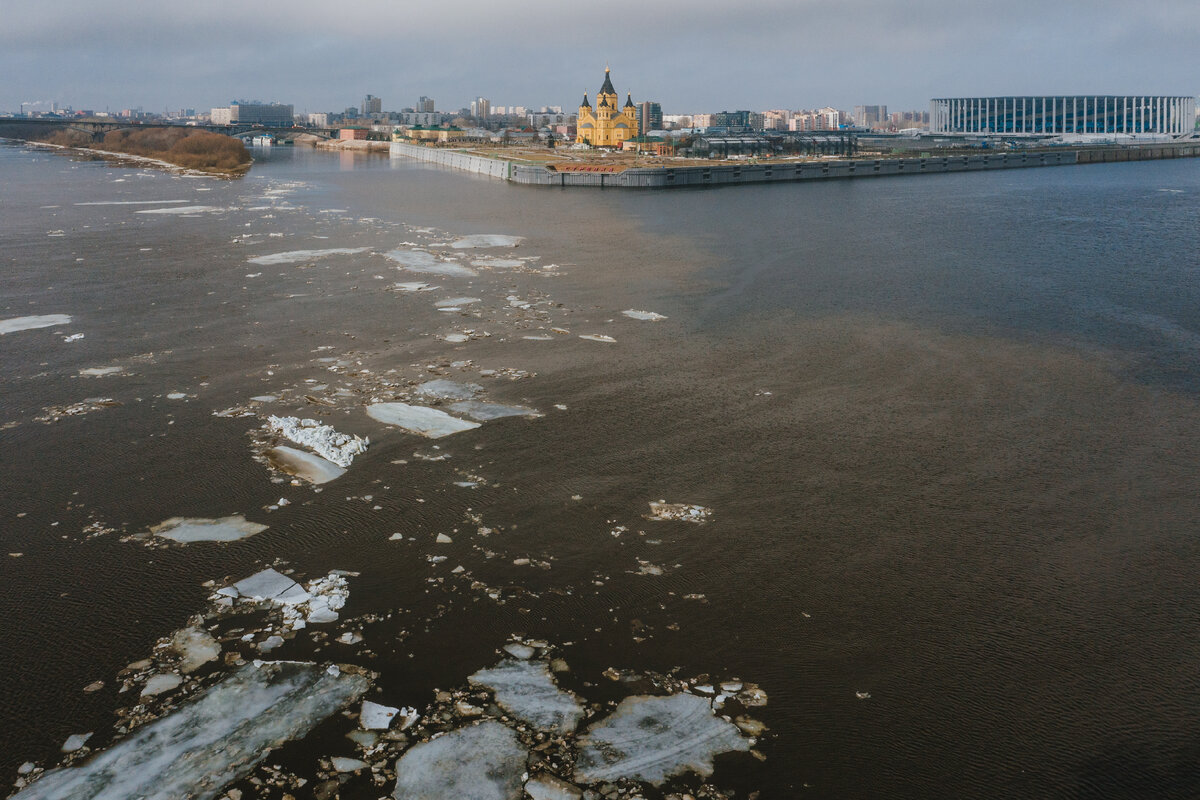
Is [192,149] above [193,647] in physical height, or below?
above

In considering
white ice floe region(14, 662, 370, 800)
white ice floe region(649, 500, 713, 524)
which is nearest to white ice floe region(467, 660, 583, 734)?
Answer: white ice floe region(14, 662, 370, 800)

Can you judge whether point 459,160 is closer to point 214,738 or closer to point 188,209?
point 188,209

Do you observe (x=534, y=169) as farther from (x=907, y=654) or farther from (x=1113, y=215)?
(x=907, y=654)

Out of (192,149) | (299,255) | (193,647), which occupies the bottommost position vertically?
(193,647)

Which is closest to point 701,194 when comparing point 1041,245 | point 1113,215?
point 1113,215

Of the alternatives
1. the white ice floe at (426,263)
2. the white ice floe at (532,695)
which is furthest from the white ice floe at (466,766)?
the white ice floe at (426,263)

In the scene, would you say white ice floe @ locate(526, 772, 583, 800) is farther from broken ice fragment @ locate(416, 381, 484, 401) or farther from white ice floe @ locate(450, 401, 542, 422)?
broken ice fragment @ locate(416, 381, 484, 401)

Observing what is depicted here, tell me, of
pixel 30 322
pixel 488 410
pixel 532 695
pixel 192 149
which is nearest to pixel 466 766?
pixel 532 695
